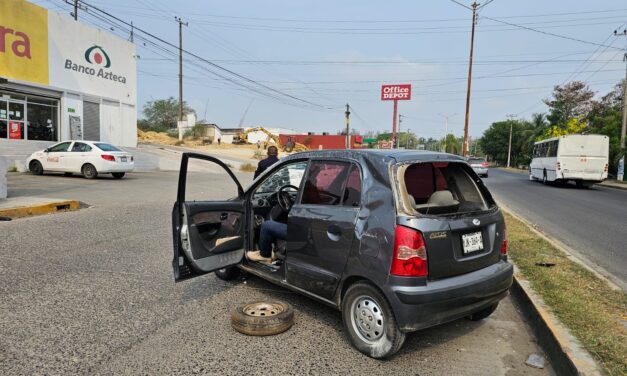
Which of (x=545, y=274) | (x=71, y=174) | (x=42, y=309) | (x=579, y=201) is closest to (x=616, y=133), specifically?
(x=579, y=201)

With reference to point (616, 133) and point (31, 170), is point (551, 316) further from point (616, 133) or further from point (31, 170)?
point (616, 133)

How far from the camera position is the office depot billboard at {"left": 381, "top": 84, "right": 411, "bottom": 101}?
34.3 metres

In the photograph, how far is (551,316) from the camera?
13.1 feet

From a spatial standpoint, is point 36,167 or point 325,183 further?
point 36,167

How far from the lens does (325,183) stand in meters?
4.06

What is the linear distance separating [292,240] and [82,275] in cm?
293

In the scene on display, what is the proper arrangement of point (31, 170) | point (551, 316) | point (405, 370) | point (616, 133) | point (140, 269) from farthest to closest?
1. point (616, 133)
2. point (31, 170)
3. point (140, 269)
4. point (551, 316)
5. point (405, 370)

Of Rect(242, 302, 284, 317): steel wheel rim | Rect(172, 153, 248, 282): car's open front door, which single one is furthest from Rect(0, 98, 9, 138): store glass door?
Rect(242, 302, 284, 317): steel wheel rim

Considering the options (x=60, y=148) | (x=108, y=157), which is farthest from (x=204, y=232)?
(x=60, y=148)

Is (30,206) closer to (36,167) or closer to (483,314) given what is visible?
(483,314)

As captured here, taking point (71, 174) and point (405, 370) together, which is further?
point (71, 174)

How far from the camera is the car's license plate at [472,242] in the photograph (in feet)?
11.6

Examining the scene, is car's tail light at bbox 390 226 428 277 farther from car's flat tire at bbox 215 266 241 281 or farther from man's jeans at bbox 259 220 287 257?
car's flat tire at bbox 215 266 241 281

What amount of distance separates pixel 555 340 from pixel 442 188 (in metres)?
1.56
